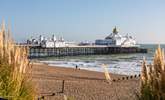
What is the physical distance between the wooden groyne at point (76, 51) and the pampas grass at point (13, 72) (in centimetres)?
6298

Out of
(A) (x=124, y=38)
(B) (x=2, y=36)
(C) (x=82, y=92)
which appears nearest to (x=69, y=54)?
(A) (x=124, y=38)

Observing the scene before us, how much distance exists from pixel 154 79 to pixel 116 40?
89.3 m

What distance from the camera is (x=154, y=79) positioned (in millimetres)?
3840

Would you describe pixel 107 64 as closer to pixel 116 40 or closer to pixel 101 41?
pixel 116 40

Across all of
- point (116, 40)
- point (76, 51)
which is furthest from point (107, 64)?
point (116, 40)

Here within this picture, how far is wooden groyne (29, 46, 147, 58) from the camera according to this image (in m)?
73.3

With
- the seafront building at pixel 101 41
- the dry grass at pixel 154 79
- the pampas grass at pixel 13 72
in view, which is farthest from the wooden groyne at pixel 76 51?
the dry grass at pixel 154 79

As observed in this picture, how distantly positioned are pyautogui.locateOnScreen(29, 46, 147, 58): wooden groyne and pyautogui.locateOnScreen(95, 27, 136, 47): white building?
2.55 m

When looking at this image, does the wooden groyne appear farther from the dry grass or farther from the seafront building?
the dry grass

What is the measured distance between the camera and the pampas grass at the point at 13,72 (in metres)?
4.26

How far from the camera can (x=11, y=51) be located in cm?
439

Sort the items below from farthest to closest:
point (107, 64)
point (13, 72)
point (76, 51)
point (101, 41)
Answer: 1. point (101, 41)
2. point (76, 51)
3. point (107, 64)
4. point (13, 72)

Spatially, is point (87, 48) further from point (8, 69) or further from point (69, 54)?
point (8, 69)

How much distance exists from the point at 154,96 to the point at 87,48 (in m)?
78.1
